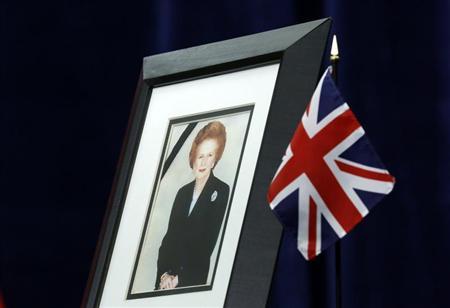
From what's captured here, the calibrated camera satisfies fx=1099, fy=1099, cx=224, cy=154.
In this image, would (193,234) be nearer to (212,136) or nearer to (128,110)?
(212,136)

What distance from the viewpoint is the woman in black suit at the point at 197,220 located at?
5.50ft

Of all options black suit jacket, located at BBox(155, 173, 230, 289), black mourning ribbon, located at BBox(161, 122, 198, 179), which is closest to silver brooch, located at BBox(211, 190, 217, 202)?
black suit jacket, located at BBox(155, 173, 230, 289)

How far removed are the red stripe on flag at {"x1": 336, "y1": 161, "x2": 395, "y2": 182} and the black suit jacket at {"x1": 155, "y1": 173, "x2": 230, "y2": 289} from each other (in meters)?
0.21

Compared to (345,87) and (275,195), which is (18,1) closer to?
(345,87)

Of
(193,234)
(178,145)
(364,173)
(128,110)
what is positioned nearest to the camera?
(364,173)

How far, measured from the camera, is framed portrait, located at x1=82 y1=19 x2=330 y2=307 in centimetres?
163

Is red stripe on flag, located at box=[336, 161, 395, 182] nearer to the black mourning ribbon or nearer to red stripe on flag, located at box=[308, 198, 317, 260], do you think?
red stripe on flag, located at box=[308, 198, 317, 260]

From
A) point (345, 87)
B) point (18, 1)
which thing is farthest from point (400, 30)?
point (18, 1)

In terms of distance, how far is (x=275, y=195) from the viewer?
1.56m

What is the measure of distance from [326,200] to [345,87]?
3.01 ft

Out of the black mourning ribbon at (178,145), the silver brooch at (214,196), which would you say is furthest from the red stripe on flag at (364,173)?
the black mourning ribbon at (178,145)

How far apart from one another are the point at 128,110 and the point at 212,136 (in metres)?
0.88

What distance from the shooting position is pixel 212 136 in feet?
5.85

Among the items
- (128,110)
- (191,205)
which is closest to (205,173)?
(191,205)
